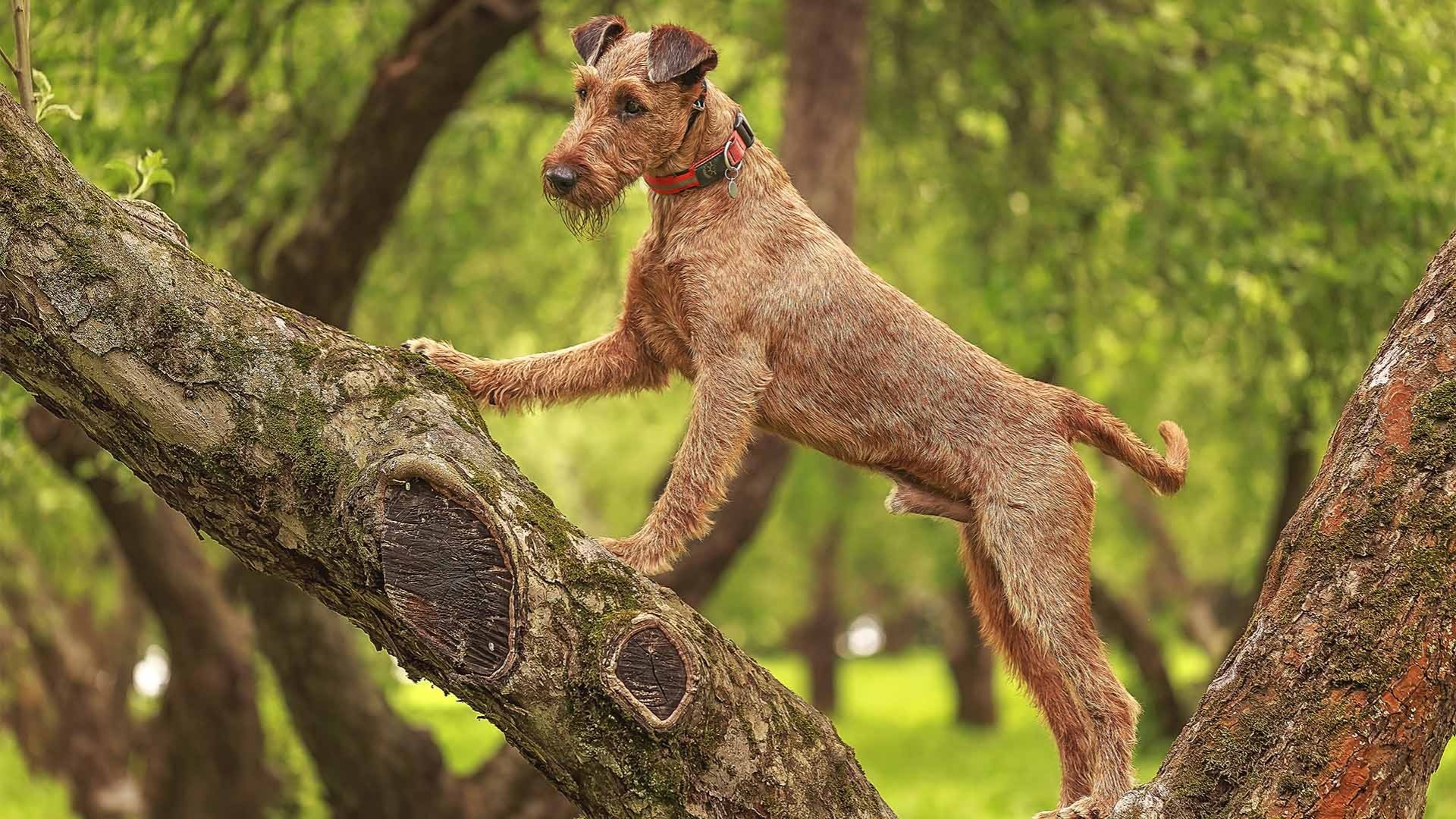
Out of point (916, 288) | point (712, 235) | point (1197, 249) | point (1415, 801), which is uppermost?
point (916, 288)

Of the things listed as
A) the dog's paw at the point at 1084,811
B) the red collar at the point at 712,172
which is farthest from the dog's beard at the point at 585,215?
the dog's paw at the point at 1084,811

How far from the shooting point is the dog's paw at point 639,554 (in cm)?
289

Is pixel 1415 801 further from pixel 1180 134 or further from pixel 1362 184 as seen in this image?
pixel 1180 134

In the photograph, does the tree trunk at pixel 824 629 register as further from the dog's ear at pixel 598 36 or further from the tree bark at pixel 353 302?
the dog's ear at pixel 598 36

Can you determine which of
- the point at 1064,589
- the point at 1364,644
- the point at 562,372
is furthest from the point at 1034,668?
the point at 562,372

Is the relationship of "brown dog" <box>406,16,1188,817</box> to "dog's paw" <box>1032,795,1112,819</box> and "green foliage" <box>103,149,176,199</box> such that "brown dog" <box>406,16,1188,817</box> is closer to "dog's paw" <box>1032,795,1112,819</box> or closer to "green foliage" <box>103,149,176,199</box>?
"dog's paw" <box>1032,795,1112,819</box>

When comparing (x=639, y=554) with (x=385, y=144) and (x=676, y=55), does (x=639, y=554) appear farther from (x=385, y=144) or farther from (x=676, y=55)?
(x=385, y=144)

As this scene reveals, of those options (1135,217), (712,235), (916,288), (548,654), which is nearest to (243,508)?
(548,654)

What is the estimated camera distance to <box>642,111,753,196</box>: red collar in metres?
2.88

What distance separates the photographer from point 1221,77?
22.9ft

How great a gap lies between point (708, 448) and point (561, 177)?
2.09ft

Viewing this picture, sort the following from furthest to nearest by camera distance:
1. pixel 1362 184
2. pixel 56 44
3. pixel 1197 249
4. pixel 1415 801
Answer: pixel 1197 249, pixel 1362 184, pixel 56 44, pixel 1415 801

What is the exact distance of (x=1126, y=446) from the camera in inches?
121

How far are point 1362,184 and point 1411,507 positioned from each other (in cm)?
446
